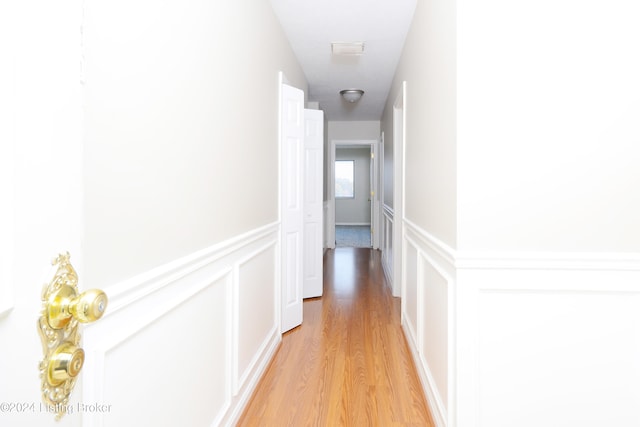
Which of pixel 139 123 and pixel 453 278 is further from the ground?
pixel 139 123

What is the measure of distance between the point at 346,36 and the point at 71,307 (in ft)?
10.4

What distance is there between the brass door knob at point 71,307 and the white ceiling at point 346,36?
2.60m

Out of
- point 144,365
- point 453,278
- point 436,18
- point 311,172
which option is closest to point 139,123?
point 144,365

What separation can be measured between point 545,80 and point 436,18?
0.76m

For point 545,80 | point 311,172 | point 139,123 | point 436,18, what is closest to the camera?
point 139,123

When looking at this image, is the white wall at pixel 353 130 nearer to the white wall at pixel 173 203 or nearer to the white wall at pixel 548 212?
the white wall at pixel 173 203

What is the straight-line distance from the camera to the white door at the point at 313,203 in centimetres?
374

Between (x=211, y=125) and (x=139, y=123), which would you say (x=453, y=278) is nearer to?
(x=211, y=125)

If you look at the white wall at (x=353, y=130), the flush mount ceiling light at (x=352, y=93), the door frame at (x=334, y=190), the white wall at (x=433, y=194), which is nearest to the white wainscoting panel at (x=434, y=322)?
the white wall at (x=433, y=194)

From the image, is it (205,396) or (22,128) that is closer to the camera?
(22,128)

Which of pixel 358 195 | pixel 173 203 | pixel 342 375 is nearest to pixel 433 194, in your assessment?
pixel 342 375

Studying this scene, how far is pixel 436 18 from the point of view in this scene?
1.97 meters

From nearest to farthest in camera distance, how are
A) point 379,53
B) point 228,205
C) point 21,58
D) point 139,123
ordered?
1. point 21,58
2. point 139,123
3. point 228,205
4. point 379,53

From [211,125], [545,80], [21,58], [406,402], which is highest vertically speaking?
[545,80]
